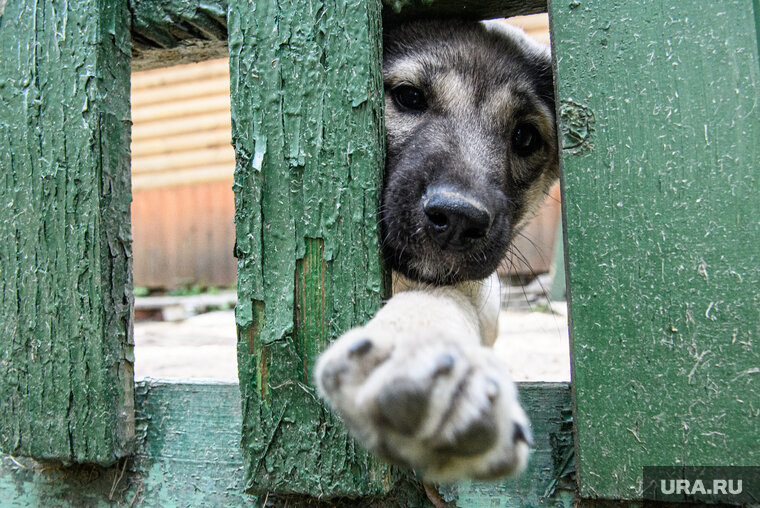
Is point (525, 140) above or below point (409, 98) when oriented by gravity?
below

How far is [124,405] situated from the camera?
163 cm

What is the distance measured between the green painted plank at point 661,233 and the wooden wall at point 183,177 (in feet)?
26.1

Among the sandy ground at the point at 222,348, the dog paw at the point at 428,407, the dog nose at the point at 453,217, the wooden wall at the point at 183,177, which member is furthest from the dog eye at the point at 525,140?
the wooden wall at the point at 183,177

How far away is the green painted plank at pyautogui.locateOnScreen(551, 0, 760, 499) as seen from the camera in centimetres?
132

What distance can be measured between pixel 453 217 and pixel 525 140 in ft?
3.06

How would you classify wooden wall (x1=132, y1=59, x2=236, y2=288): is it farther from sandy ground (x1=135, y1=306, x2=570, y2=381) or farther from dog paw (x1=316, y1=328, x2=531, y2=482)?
dog paw (x1=316, y1=328, x2=531, y2=482)

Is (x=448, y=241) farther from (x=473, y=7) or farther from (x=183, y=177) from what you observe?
(x=183, y=177)

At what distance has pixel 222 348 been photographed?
13.8ft

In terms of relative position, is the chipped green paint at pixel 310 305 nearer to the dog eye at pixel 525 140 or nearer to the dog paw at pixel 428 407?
the dog paw at pixel 428 407

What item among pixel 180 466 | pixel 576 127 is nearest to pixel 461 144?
pixel 576 127

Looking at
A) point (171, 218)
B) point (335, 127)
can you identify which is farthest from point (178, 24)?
point (171, 218)

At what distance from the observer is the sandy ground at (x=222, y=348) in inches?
122

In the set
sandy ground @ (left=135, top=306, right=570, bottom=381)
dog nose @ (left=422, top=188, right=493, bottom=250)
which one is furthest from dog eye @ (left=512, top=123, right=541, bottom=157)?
sandy ground @ (left=135, top=306, right=570, bottom=381)

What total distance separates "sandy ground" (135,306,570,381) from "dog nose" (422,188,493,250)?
0.97 metres
